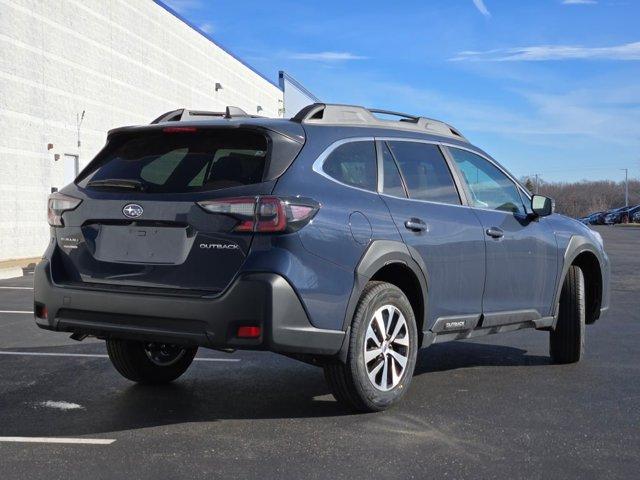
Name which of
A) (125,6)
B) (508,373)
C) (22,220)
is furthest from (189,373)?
(125,6)

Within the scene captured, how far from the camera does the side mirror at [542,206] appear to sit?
21.9 feet

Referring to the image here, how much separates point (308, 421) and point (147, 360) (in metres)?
1.60

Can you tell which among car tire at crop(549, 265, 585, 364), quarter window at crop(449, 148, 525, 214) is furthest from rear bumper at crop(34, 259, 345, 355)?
car tire at crop(549, 265, 585, 364)

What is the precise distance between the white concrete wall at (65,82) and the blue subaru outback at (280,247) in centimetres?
1386

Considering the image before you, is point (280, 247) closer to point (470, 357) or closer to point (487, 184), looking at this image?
point (487, 184)

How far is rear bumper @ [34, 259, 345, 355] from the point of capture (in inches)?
175

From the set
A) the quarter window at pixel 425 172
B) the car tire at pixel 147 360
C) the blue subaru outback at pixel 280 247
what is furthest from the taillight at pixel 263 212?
the car tire at pixel 147 360

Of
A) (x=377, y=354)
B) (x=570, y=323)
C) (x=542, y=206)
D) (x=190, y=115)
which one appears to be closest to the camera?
(x=377, y=354)

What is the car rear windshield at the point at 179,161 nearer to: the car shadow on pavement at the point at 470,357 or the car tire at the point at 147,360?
the car tire at the point at 147,360

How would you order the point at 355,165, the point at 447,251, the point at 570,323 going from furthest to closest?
1. the point at 570,323
2. the point at 447,251
3. the point at 355,165

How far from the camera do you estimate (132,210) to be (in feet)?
15.7

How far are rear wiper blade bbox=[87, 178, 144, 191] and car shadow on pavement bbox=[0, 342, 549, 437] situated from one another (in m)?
1.42

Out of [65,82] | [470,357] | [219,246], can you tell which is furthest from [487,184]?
[65,82]

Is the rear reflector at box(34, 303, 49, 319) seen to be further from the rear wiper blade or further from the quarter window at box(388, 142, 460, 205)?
the quarter window at box(388, 142, 460, 205)
